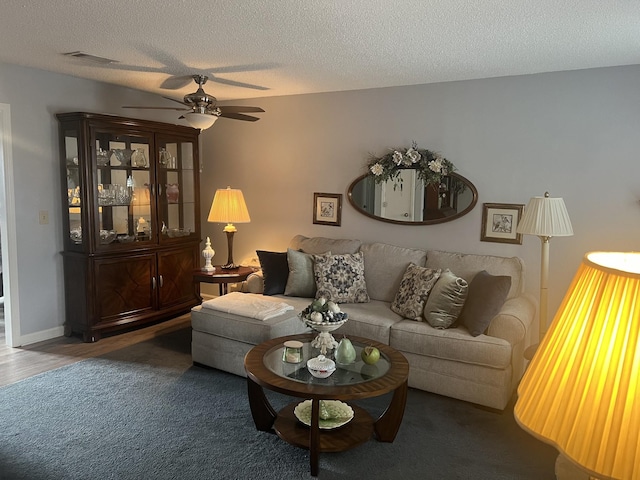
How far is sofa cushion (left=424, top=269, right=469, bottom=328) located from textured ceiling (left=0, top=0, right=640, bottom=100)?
165 centimetres

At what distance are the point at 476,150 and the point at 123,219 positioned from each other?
133 inches

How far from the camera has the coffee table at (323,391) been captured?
8.24 ft

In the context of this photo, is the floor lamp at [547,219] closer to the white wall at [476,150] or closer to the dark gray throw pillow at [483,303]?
the dark gray throw pillow at [483,303]

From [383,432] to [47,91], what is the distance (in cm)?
407

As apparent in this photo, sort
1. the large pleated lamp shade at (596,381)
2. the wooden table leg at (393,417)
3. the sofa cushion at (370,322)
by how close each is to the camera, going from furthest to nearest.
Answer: the sofa cushion at (370,322) → the wooden table leg at (393,417) → the large pleated lamp shade at (596,381)

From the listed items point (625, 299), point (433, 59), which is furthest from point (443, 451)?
point (433, 59)

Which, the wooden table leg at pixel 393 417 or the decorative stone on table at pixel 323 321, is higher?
the decorative stone on table at pixel 323 321

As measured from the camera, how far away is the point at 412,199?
4539 millimetres

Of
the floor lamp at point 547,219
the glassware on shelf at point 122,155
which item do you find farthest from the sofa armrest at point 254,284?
the floor lamp at point 547,219

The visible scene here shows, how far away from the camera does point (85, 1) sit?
252 cm

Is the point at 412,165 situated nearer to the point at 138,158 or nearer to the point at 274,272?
the point at 274,272

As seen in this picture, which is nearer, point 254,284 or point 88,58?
point 88,58

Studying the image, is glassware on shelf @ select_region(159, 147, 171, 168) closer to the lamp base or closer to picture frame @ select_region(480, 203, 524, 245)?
picture frame @ select_region(480, 203, 524, 245)

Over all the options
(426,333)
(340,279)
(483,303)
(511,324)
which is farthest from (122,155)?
(511,324)
